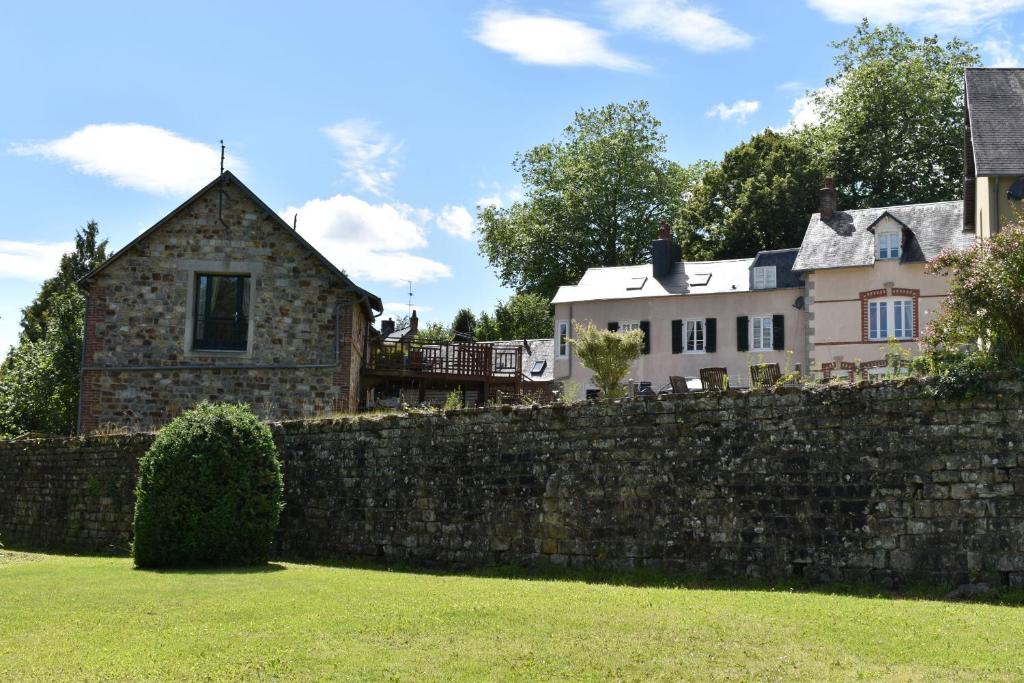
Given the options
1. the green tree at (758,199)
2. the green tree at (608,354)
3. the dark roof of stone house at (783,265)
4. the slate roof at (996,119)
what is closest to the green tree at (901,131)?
the green tree at (758,199)

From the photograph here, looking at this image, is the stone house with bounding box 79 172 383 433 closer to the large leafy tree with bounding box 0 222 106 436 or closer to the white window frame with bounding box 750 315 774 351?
the large leafy tree with bounding box 0 222 106 436

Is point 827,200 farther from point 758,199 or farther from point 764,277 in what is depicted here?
point 758,199

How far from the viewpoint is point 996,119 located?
21.4 meters

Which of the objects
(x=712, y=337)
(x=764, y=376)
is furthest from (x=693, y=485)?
(x=712, y=337)

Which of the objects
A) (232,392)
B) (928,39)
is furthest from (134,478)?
(928,39)

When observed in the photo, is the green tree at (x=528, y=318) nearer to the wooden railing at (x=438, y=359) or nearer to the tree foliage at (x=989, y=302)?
the wooden railing at (x=438, y=359)

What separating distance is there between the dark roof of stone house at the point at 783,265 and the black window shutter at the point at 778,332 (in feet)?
3.56

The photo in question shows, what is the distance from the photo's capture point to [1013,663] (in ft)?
23.6

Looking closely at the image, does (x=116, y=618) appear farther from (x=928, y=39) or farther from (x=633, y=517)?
(x=928, y=39)

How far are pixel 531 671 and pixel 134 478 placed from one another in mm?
13661

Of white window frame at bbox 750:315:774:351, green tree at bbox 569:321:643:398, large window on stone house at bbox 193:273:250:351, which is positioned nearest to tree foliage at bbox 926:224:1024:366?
green tree at bbox 569:321:643:398

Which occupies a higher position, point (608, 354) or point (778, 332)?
point (778, 332)

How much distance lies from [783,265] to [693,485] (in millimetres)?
24662

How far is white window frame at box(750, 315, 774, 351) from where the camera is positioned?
35.1 metres
